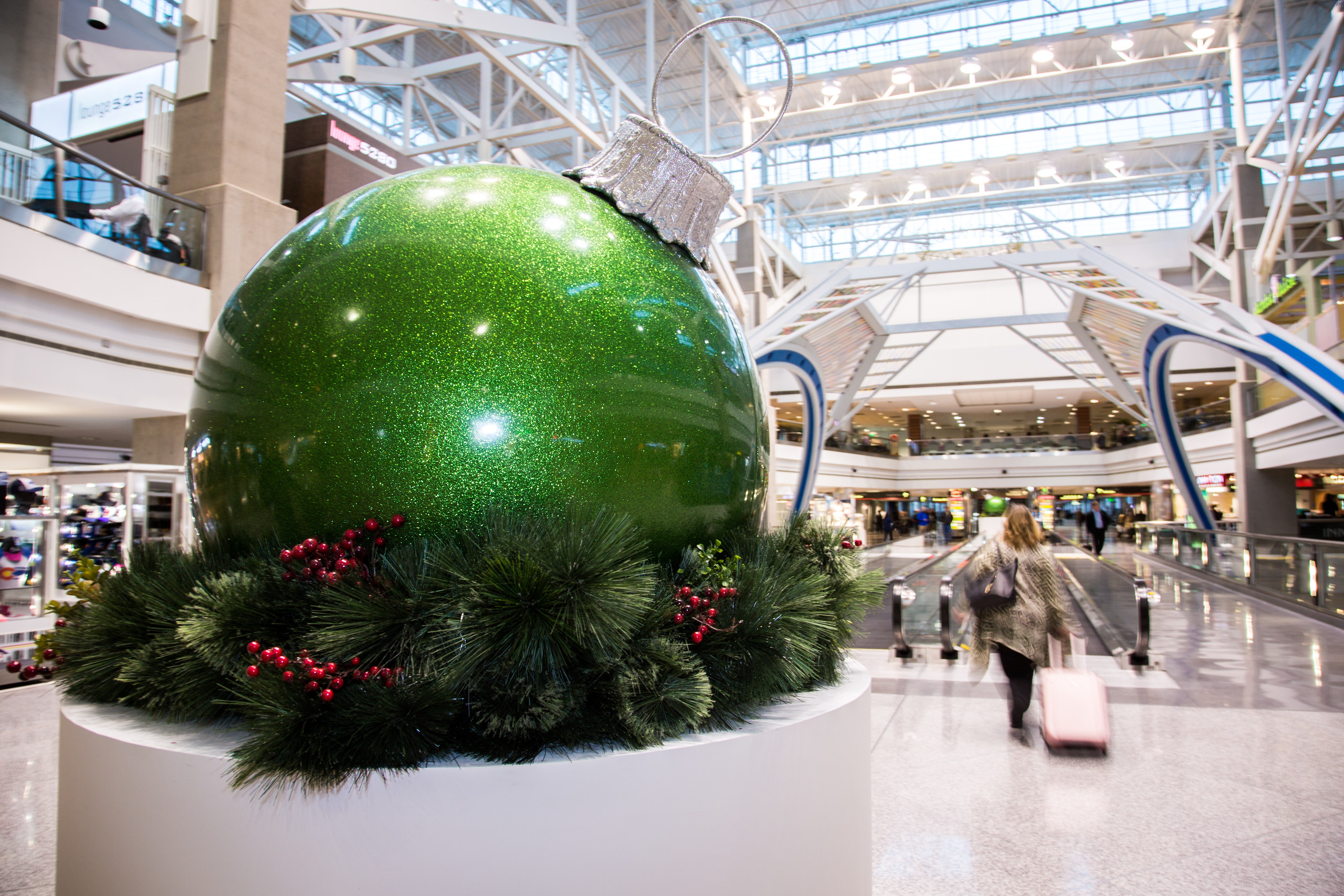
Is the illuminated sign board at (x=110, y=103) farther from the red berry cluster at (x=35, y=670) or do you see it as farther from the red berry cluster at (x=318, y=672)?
the red berry cluster at (x=318, y=672)

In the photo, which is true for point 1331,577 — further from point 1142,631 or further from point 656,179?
point 656,179

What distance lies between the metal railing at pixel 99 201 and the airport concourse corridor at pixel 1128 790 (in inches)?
354

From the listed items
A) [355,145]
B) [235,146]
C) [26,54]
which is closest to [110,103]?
[355,145]

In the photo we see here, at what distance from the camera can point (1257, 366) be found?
16141 millimetres

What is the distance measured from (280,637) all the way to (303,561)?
6.2 inches

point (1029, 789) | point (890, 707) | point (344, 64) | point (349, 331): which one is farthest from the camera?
point (344, 64)

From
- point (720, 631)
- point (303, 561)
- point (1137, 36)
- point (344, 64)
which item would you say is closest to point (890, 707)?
point (720, 631)

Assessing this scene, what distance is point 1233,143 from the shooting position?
3247cm

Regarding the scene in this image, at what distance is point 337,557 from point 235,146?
1065 centimetres

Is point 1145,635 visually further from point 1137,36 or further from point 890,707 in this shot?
point 1137,36

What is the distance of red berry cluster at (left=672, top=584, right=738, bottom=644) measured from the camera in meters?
1.62

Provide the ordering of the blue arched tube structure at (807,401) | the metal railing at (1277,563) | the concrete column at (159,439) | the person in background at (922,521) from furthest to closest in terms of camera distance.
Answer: the person in background at (922,521), the blue arched tube structure at (807,401), the metal railing at (1277,563), the concrete column at (159,439)

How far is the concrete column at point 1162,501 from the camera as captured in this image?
39.6 meters

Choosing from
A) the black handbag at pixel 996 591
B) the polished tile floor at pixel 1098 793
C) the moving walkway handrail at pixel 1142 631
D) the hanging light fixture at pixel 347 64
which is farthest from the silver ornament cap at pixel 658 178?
the hanging light fixture at pixel 347 64
